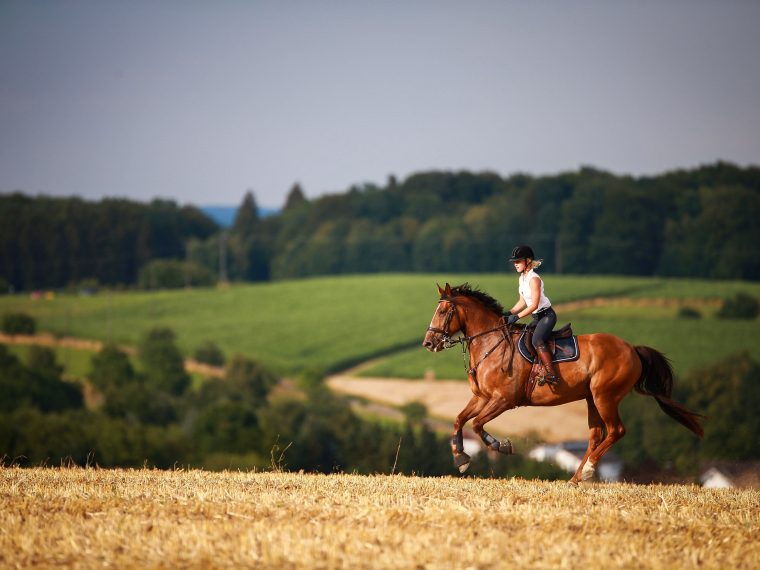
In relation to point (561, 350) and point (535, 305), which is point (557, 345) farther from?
point (535, 305)

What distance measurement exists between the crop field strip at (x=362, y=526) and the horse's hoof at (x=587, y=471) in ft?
4.11

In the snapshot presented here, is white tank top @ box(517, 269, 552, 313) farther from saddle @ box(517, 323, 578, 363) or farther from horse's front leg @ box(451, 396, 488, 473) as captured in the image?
horse's front leg @ box(451, 396, 488, 473)

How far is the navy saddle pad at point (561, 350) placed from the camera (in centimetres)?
1568

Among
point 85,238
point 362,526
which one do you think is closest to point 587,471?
point 362,526

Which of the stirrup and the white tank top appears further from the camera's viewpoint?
the stirrup

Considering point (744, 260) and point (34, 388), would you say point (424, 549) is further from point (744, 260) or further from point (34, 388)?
point (744, 260)

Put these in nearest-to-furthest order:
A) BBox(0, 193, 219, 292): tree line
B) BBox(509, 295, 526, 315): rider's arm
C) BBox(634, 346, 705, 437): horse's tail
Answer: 1. BBox(509, 295, 526, 315): rider's arm
2. BBox(634, 346, 705, 437): horse's tail
3. BBox(0, 193, 219, 292): tree line

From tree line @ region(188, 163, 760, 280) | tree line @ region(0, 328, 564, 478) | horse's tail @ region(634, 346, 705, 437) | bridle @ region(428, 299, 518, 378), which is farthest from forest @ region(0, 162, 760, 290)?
bridle @ region(428, 299, 518, 378)

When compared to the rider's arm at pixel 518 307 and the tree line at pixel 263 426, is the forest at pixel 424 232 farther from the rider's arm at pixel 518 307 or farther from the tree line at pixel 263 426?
the rider's arm at pixel 518 307

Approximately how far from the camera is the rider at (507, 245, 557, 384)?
50.6ft

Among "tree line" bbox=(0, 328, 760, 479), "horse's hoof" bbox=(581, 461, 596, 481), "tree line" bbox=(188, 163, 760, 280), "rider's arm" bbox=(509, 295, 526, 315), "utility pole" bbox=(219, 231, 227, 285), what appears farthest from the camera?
"utility pole" bbox=(219, 231, 227, 285)

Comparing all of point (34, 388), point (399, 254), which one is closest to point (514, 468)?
point (34, 388)

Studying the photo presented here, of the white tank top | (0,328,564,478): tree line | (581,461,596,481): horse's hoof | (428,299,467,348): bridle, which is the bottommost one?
(0,328,564,478): tree line

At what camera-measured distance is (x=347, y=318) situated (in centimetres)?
11631
